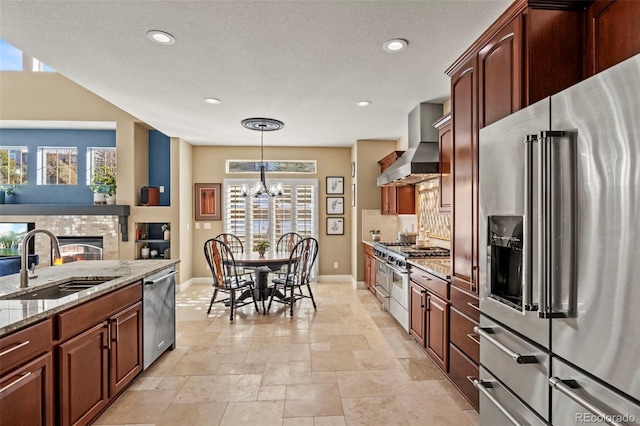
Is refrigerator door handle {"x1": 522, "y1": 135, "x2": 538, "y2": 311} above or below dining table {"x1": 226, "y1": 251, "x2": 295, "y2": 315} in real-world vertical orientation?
above

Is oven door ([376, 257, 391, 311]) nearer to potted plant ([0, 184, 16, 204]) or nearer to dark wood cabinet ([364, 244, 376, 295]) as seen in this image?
dark wood cabinet ([364, 244, 376, 295])

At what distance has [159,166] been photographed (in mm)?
6488

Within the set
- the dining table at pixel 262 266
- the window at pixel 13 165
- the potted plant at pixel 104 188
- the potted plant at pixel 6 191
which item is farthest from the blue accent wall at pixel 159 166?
the dining table at pixel 262 266

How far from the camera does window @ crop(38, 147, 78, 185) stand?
21.0ft

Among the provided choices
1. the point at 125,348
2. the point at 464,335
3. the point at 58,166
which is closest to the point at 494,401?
the point at 464,335

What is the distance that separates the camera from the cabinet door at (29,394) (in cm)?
146

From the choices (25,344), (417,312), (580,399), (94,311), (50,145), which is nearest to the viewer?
(580,399)

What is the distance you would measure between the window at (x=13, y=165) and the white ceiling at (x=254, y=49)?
3.86m

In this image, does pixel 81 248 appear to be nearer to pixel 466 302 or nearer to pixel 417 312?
pixel 417 312

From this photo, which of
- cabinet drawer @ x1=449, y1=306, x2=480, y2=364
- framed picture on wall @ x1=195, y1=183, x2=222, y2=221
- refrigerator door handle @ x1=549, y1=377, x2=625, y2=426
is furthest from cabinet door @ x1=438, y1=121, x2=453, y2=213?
framed picture on wall @ x1=195, y1=183, x2=222, y2=221

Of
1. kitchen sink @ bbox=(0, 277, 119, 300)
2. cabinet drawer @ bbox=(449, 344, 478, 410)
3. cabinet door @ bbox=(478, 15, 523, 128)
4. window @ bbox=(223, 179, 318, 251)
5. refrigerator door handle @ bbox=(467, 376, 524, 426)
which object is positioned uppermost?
cabinet door @ bbox=(478, 15, 523, 128)

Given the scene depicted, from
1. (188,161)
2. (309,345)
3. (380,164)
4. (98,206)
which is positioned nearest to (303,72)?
(309,345)

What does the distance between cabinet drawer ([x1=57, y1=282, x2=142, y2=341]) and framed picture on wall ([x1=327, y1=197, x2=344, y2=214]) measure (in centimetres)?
446

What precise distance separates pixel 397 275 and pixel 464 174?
1.80m
